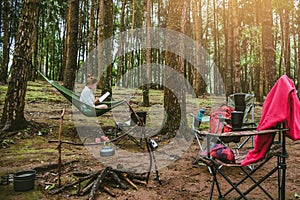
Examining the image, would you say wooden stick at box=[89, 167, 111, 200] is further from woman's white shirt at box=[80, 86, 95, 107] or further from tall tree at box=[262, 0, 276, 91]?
tall tree at box=[262, 0, 276, 91]

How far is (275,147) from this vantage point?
2.14 meters

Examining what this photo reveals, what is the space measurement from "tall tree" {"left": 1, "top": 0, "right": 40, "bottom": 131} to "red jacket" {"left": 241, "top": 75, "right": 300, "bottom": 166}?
409 centimetres

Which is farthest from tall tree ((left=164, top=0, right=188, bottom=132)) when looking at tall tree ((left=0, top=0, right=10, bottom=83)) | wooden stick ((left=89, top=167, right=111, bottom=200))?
tall tree ((left=0, top=0, right=10, bottom=83))

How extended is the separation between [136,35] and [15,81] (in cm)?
2180

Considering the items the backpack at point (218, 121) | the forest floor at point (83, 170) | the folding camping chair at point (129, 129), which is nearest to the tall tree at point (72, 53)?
the forest floor at point (83, 170)

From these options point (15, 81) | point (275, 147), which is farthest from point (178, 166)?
point (15, 81)

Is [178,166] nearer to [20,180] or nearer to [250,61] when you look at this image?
[20,180]

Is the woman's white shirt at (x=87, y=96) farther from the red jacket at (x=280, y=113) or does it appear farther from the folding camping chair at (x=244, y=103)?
the red jacket at (x=280, y=113)

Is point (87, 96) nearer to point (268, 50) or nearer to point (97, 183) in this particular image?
point (97, 183)

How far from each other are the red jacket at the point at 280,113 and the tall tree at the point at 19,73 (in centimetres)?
409

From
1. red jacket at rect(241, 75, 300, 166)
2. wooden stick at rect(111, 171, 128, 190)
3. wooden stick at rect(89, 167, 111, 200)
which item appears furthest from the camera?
wooden stick at rect(111, 171, 128, 190)

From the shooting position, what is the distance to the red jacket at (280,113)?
1957mm

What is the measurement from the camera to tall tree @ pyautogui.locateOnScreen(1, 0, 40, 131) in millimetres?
4621

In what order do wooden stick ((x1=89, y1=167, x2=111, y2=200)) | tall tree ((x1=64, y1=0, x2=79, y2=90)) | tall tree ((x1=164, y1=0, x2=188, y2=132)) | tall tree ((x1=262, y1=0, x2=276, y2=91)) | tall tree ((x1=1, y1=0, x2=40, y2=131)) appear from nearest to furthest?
wooden stick ((x1=89, y1=167, x2=111, y2=200)), tall tree ((x1=1, y1=0, x2=40, y2=131)), tall tree ((x1=164, y1=0, x2=188, y2=132)), tall tree ((x1=262, y1=0, x2=276, y2=91)), tall tree ((x1=64, y1=0, x2=79, y2=90))
